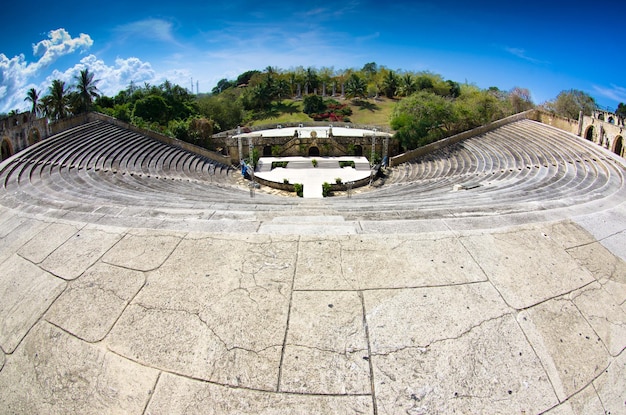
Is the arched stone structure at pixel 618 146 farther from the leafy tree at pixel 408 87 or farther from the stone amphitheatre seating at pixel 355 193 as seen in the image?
the leafy tree at pixel 408 87

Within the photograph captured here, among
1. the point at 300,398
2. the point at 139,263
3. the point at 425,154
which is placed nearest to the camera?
the point at 300,398

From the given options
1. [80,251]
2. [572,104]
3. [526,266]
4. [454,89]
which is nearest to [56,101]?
[80,251]

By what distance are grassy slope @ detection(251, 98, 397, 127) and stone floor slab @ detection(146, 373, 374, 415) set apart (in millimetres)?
43205

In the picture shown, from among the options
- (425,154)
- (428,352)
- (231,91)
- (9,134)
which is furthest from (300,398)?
(231,91)

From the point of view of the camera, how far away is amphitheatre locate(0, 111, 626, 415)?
2703 millimetres

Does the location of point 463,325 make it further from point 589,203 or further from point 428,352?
point 589,203

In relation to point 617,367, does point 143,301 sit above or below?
above

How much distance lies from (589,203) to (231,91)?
5907 centimetres

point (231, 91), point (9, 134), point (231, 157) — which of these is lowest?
point (231, 157)

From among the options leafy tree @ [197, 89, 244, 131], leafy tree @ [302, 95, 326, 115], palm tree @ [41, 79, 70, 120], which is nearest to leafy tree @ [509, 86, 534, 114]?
leafy tree @ [302, 95, 326, 115]

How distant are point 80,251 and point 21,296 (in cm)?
71

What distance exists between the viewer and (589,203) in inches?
235

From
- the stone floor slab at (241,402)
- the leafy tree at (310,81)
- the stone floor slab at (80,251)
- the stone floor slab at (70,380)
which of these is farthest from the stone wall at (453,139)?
the leafy tree at (310,81)

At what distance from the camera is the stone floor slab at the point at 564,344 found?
2.86 meters
